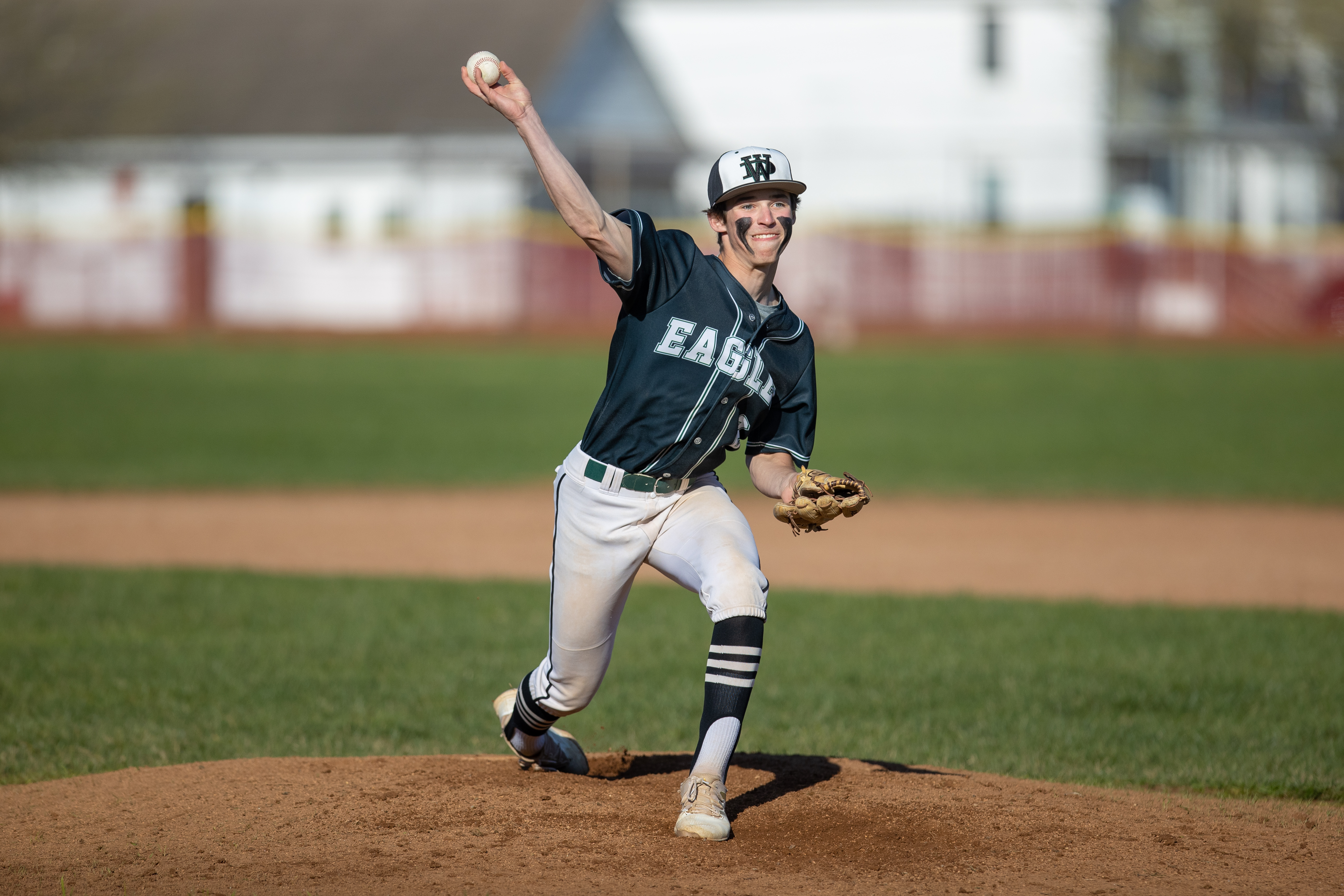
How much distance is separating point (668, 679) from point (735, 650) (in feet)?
9.51

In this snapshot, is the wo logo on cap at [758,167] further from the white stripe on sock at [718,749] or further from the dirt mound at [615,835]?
the dirt mound at [615,835]

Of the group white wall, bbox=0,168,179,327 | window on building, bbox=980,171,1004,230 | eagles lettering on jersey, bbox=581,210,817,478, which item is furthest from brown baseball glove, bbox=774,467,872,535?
window on building, bbox=980,171,1004,230

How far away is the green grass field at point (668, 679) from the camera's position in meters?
5.93

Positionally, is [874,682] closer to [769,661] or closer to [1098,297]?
[769,661]

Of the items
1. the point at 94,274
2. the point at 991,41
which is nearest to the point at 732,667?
the point at 94,274

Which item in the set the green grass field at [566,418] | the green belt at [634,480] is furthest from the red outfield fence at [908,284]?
the green belt at [634,480]

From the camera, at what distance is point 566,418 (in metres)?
18.5

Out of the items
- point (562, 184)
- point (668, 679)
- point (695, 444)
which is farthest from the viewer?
point (668, 679)

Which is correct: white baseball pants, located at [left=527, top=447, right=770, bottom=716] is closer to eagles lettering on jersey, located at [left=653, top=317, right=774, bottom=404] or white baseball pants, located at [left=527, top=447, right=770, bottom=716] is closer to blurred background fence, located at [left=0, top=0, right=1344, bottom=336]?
eagles lettering on jersey, located at [left=653, top=317, right=774, bottom=404]

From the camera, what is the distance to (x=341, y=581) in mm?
9438

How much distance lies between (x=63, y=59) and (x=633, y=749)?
60.0 feet

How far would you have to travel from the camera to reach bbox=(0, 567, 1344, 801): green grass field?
5.93m

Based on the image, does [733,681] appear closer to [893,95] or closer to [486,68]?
[486,68]

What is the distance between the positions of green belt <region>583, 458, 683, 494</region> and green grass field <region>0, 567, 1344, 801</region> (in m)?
1.77
